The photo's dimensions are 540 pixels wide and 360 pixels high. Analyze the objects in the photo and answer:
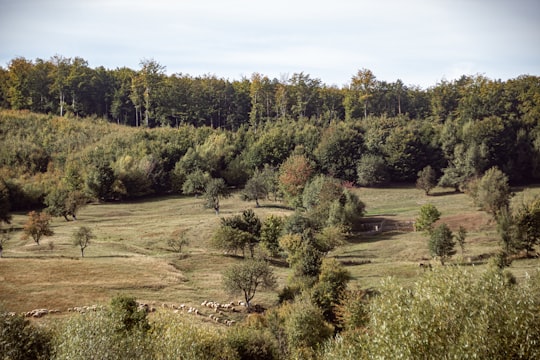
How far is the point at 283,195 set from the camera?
12231 cm

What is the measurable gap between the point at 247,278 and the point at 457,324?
106 ft

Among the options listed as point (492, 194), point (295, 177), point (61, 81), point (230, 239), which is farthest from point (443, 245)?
point (61, 81)

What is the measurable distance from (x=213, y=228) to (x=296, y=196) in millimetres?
31246

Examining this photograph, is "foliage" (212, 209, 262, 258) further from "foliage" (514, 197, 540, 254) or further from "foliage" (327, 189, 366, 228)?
"foliage" (514, 197, 540, 254)

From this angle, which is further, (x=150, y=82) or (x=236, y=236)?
(x=150, y=82)

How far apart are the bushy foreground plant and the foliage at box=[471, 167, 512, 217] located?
5978cm

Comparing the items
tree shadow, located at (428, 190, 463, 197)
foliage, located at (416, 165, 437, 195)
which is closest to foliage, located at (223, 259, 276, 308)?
foliage, located at (416, 165, 437, 195)

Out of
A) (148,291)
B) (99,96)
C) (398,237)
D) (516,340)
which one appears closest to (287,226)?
(398,237)

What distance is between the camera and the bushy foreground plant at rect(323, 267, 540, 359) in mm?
22750

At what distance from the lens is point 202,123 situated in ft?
576

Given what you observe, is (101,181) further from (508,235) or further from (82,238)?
(508,235)

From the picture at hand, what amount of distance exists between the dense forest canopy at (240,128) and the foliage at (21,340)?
84224 mm

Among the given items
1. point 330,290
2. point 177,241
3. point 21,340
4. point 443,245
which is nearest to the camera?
point 21,340

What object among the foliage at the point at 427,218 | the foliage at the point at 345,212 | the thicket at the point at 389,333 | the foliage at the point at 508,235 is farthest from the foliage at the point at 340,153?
the thicket at the point at 389,333
